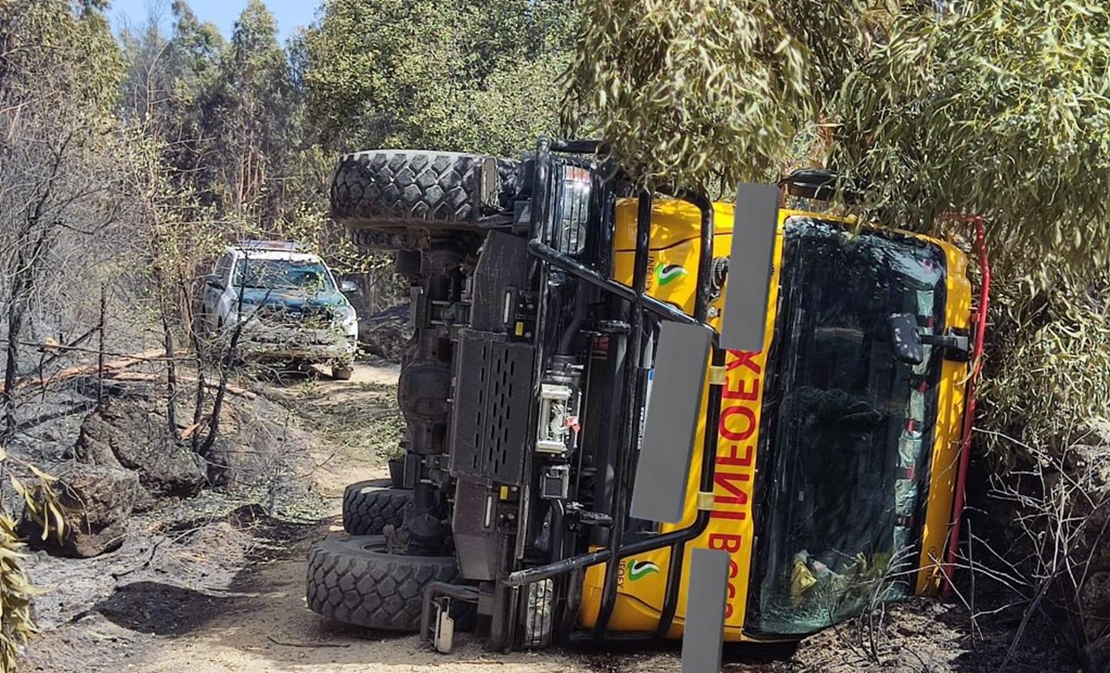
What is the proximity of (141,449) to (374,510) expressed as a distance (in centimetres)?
279

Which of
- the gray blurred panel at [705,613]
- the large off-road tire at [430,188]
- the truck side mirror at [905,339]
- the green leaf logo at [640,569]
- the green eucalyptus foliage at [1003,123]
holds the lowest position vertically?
the green leaf logo at [640,569]

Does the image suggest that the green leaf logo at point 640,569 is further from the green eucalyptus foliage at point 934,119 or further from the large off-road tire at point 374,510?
the large off-road tire at point 374,510

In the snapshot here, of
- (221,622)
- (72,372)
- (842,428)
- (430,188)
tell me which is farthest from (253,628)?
(72,372)

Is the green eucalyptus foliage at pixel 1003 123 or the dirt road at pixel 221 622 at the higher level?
the green eucalyptus foliage at pixel 1003 123

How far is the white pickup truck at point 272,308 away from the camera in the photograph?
396 inches

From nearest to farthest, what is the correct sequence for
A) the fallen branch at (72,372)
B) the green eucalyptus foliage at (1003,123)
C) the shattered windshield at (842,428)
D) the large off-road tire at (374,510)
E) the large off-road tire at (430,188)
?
1. the green eucalyptus foliage at (1003,123)
2. the shattered windshield at (842,428)
3. the large off-road tire at (430,188)
4. the large off-road tire at (374,510)
5. the fallen branch at (72,372)

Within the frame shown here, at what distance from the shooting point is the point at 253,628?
248 inches

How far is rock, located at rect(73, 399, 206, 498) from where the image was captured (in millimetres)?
9055

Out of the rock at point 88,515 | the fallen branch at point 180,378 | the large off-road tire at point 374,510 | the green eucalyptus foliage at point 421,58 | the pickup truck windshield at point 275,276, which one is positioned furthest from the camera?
the green eucalyptus foliage at point 421,58

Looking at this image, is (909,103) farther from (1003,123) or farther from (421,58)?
(421,58)

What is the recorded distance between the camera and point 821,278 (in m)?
5.25

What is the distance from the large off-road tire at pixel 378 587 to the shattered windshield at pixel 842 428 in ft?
4.90

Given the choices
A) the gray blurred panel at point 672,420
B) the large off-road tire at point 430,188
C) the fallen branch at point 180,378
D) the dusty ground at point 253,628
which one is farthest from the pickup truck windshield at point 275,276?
the gray blurred panel at point 672,420

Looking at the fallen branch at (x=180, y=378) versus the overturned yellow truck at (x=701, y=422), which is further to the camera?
the fallen branch at (x=180, y=378)
